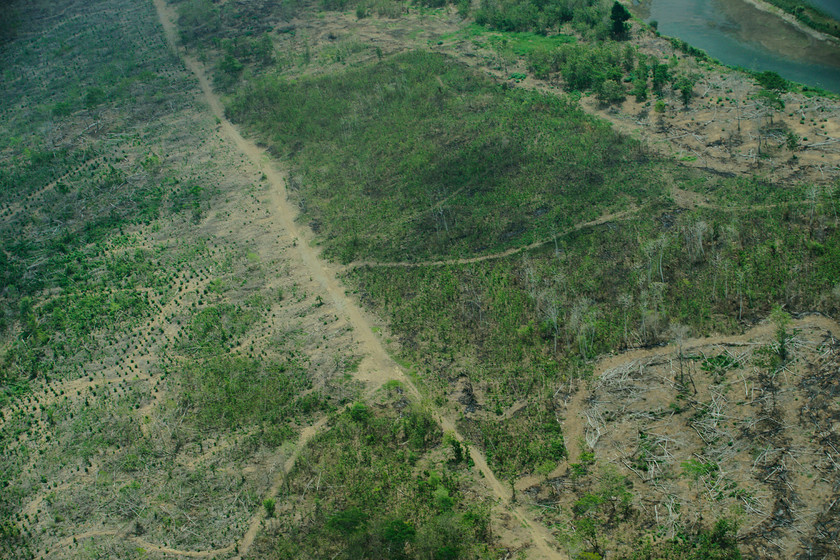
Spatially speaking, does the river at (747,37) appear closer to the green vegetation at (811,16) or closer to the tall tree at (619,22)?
the green vegetation at (811,16)

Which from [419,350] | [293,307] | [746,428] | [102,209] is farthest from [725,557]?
[102,209]

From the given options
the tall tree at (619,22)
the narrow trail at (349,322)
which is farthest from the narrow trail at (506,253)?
the tall tree at (619,22)

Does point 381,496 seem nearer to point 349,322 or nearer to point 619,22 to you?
point 349,322

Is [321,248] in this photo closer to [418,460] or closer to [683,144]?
[418,460]

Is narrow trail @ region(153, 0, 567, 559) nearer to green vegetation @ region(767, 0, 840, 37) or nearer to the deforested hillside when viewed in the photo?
the deforested hillside

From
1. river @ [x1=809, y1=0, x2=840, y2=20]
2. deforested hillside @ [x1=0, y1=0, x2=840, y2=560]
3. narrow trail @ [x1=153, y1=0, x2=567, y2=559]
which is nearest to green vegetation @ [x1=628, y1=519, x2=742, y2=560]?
deforested hillside @ [x1=0, y1=0, x2=840, y2=560]
